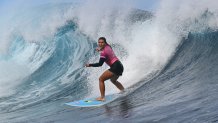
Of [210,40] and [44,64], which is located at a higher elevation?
[44,64]

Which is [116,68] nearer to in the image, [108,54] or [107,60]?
[107,60]

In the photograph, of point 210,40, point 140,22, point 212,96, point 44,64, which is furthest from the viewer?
point 44,64

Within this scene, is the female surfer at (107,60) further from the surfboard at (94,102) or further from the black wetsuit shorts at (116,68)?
the surfboard at (94,102)

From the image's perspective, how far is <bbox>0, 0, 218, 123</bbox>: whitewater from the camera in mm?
7176

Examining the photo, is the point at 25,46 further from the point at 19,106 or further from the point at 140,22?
the point at 19,106

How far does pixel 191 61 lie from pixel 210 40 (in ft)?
5.41

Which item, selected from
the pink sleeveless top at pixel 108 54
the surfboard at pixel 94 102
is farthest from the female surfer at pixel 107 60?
the surfboard at pixel 94 102

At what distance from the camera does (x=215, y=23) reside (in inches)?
533

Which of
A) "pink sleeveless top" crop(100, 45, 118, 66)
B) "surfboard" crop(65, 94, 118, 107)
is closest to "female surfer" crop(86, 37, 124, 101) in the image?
"pink sleeveless top" crop(100, 45, 118, 66)

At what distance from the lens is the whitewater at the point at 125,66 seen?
23.5ft

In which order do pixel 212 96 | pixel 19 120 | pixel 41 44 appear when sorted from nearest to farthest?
1. pixel 212 96
2. pixel 19 120
3. pixel 41 44

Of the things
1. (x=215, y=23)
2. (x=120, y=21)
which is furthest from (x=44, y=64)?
(x=215, y=23)

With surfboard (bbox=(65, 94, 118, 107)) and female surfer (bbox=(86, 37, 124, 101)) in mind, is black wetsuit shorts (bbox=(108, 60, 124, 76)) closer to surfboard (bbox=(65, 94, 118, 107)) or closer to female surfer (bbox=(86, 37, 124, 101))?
female surfer (bbox=(86, 37, 124, 101))

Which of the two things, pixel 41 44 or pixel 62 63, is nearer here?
pixel 62 63
